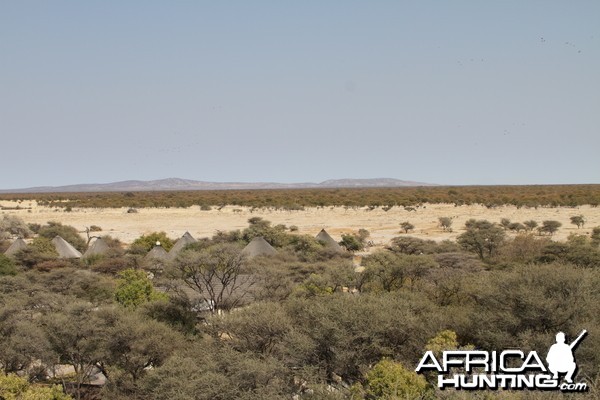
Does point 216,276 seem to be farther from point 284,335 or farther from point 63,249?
point 63,249

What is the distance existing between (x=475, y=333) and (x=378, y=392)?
4.66 m

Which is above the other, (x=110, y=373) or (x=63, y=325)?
(x=63, y=325)

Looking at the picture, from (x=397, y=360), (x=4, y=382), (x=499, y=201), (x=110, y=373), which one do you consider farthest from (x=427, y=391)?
(x=499, y=201)

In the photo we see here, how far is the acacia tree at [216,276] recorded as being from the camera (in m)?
20.3

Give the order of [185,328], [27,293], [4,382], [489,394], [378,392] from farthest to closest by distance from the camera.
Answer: [27,293] → [185,328] → [4,382] → [378,392] → [489,394]

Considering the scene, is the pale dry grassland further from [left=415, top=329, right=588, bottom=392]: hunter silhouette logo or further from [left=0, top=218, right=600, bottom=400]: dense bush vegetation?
[left=415, top=329, right=588, bottom=392]: hunter silhouette logo

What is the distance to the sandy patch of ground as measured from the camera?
56125 millimetres

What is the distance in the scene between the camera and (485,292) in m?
15.2

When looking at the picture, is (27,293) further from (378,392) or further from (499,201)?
(499,201)

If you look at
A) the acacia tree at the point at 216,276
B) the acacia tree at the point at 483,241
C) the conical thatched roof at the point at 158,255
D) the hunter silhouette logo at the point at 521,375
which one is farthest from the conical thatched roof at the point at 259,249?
the hunter silhouette logo at the point at 521,375

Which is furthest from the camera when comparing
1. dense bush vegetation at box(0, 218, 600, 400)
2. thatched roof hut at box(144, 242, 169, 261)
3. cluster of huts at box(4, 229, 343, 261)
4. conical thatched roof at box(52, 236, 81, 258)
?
conical thatched roof at box(52, 236, 81, 258)

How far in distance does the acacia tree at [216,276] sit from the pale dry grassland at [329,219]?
26291 millimetres

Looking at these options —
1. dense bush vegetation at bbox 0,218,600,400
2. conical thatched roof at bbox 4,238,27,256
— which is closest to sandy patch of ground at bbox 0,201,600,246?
conical thatched roof at bbox 4,238,27,256

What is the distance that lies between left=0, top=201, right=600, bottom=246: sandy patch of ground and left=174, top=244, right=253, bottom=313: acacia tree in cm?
2629
